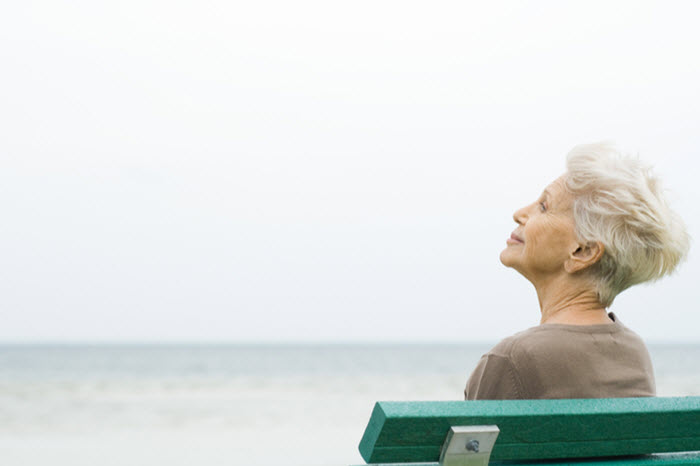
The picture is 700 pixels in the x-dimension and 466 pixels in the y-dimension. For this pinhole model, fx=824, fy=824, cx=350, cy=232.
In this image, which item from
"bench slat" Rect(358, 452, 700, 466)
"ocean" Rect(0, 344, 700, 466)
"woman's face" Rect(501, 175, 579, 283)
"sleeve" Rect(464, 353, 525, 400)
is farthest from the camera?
"ocean" Rect(0, 344, 700, 466)

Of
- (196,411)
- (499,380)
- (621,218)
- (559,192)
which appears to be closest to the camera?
(499,380)

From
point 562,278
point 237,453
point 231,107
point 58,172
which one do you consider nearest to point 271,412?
point 237,453

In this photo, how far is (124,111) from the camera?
4581 centimetres

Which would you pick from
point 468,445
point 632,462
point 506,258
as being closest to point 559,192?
point 506,258

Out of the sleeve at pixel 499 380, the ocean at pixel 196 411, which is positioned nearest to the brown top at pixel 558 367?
the sleeve at pixel 499 380

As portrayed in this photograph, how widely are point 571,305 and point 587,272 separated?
0.09 m

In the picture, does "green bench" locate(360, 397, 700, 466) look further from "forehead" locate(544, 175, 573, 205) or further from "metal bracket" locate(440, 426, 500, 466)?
"forehead" locate(544, 175, 573, 205)

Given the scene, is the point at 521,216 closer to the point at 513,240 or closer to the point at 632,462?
the point at 513,240

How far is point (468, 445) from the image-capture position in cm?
124

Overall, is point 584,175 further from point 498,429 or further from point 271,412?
point 271,412

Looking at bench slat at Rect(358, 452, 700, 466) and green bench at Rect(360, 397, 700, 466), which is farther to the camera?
bench slat at Rect(358, 452, 700, 466)

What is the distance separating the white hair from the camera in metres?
1.83

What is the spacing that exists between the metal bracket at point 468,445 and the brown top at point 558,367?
414 millimetres

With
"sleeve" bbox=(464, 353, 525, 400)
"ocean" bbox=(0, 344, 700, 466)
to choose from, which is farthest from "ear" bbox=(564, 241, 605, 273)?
"ocean" bbox=(0, 344, 700, 466)
